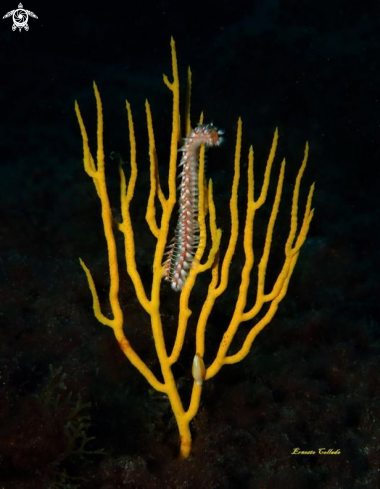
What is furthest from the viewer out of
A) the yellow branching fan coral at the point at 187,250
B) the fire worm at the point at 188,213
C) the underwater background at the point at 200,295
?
the underwater background at the point at 200,295

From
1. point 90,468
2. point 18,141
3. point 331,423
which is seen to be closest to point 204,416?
point 90,468

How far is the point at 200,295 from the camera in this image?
5.15 metres

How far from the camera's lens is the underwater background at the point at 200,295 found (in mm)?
3133

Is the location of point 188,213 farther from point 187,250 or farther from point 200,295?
point 200,295

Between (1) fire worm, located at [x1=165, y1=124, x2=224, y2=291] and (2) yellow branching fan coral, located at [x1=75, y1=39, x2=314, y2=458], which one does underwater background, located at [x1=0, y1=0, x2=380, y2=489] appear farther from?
(1) fire worm, located at [x1=165, y1=124, x2=224, y2=291]

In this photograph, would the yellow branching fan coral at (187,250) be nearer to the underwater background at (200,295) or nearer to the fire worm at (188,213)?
the fire worm at (188,213)

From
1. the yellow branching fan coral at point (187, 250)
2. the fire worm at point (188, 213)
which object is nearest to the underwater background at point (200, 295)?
the yellow branching fan coral at point (187, 250)

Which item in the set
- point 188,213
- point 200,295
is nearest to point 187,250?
point 188,213

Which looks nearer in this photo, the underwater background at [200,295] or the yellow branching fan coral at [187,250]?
the yellow branching fan coral at [187,250]

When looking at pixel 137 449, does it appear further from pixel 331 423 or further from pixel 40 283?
pixel 40 283

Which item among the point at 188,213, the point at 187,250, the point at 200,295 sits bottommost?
the point at 200,295

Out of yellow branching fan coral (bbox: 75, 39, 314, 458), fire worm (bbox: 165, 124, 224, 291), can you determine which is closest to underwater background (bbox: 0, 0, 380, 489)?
yellow branching fan coral (bbox: 75, 39, 314, 458)

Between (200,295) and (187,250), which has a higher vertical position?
(187,250)

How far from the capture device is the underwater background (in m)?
3.13
